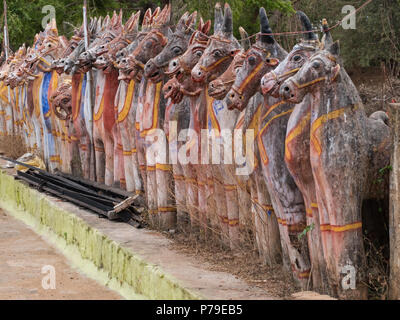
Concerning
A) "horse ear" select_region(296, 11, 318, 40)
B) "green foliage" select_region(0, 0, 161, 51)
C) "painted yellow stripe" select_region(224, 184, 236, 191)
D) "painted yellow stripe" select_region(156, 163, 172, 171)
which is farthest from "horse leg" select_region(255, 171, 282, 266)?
"green foliage" select_region(0, 0, 161, 51)

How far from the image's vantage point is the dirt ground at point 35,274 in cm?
826

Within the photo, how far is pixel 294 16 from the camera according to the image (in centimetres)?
1786

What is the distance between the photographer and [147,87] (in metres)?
9.31

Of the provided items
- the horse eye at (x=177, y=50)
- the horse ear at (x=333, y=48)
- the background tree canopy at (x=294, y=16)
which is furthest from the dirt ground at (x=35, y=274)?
the background tree canopy at (x=294, y=16)

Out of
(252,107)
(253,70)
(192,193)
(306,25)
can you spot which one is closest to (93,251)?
(192,193)

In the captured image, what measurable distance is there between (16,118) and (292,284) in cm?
1154

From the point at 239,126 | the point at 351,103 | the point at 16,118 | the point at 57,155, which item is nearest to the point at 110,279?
the point at 239,126

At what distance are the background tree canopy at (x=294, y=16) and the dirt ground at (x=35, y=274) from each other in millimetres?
7440

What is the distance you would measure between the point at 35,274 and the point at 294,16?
10.6 m

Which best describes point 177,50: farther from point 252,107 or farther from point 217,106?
point 252,107

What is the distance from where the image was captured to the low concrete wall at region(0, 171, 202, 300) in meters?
7.06

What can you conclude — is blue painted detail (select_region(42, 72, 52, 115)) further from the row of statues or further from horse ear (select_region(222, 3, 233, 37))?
horse ear (select_region(222, 3, 233, 37))

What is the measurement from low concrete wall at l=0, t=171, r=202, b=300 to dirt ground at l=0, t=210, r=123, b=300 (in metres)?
0.14
